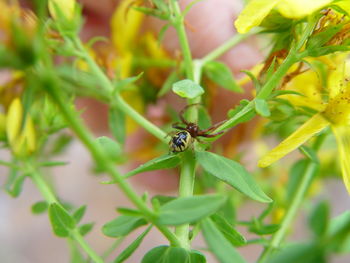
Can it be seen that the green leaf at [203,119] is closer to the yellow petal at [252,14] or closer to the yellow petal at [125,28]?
the yellow petal at [252,14]

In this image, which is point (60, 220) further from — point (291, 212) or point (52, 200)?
point (291, 212)

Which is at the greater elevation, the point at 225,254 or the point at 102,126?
the point at 102,126

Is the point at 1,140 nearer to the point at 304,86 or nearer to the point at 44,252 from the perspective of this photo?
the point at 304,86

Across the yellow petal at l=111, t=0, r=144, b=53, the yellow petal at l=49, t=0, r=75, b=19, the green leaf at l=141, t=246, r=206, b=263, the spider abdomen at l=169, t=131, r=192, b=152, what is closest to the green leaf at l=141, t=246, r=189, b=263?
the green leaf at l=141, t=246, r=206, b=263

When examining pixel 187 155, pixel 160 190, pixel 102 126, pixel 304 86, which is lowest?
pixel 187 155

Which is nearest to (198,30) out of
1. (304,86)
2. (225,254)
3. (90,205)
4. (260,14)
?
(304,86)

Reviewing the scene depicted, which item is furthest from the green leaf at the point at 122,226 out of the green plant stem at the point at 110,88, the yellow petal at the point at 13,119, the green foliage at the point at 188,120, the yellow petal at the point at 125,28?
the yellow petal at the point at 125,28

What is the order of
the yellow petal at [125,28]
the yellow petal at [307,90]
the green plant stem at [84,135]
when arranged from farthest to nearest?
the yellow petal at [125,28] → the yellow petal at [307,90] → the green plant stem at [84,135]
